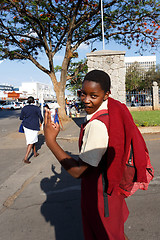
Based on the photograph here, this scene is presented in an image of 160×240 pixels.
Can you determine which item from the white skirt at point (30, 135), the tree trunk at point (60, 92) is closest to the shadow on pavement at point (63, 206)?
the white skirt at point (30, 135)

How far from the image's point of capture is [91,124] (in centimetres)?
129

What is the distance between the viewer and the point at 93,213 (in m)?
1.46

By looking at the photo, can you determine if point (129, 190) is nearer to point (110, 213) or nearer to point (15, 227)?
point (110, 213)

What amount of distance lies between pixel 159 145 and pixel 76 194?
12.8 ft

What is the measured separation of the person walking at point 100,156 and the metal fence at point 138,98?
1575 cm

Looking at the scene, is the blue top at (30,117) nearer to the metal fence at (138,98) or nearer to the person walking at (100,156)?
the person walking at (100,156)

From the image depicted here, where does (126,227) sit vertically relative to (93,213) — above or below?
below

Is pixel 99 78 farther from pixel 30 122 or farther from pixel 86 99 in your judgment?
pixel 30 122

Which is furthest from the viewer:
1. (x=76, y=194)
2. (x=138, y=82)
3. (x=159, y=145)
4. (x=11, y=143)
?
(x=138, y=82)

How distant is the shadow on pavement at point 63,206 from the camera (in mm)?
2555

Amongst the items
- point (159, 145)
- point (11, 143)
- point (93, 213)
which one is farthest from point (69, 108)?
point (93, 213)

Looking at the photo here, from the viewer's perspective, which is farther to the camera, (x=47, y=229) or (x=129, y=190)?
(x=47, y=229)

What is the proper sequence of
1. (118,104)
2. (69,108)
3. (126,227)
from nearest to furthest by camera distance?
(118,104)
(126,227)
(69,108)

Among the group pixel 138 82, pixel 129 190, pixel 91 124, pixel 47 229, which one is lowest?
pixel 47 229
